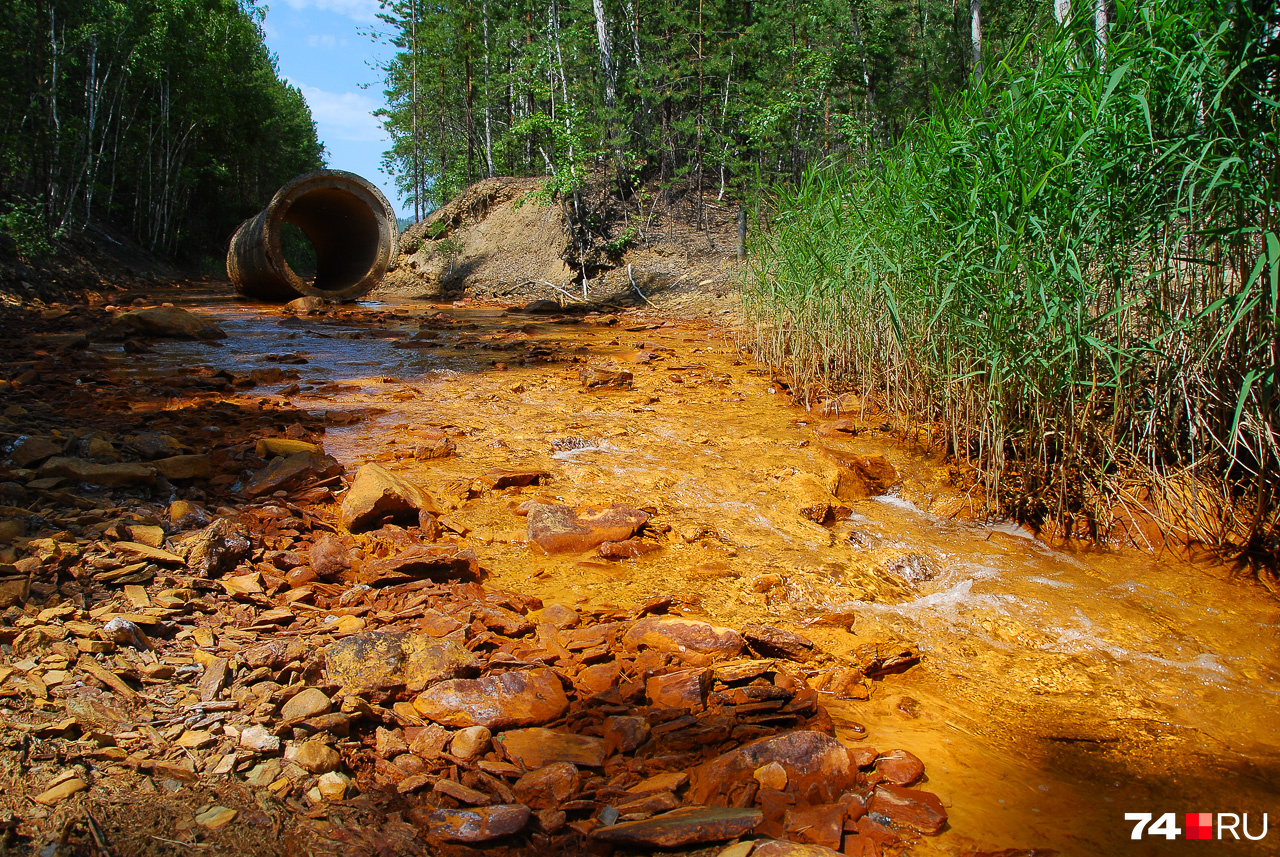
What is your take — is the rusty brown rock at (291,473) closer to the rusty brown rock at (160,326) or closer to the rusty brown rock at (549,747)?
the rusty brown rock at (549,747)

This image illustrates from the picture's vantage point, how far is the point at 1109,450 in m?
3.14

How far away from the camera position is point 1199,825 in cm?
162

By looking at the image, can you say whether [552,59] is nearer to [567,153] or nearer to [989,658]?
[567,153]

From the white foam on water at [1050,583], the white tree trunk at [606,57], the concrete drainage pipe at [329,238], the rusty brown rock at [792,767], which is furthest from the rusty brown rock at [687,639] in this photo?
the white tree trunk at [606,57]

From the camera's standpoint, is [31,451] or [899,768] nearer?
[899,768]

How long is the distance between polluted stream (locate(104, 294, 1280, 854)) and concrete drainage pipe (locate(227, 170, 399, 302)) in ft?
24.6

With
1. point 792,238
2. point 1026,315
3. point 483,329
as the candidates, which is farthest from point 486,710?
point 483,329

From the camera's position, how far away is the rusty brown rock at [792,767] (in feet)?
5.28

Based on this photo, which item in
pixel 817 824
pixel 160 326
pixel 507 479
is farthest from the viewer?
pixel 160 326

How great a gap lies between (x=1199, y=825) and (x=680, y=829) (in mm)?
1176

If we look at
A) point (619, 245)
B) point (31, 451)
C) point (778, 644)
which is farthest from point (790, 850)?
point (619, 245)

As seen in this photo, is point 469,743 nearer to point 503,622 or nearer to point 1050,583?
point 503,622

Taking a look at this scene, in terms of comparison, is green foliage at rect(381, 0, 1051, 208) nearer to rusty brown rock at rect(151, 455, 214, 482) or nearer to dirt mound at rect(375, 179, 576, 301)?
dirt mound at rect(375, 179, 576, 301)

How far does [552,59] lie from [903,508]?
12546mm
